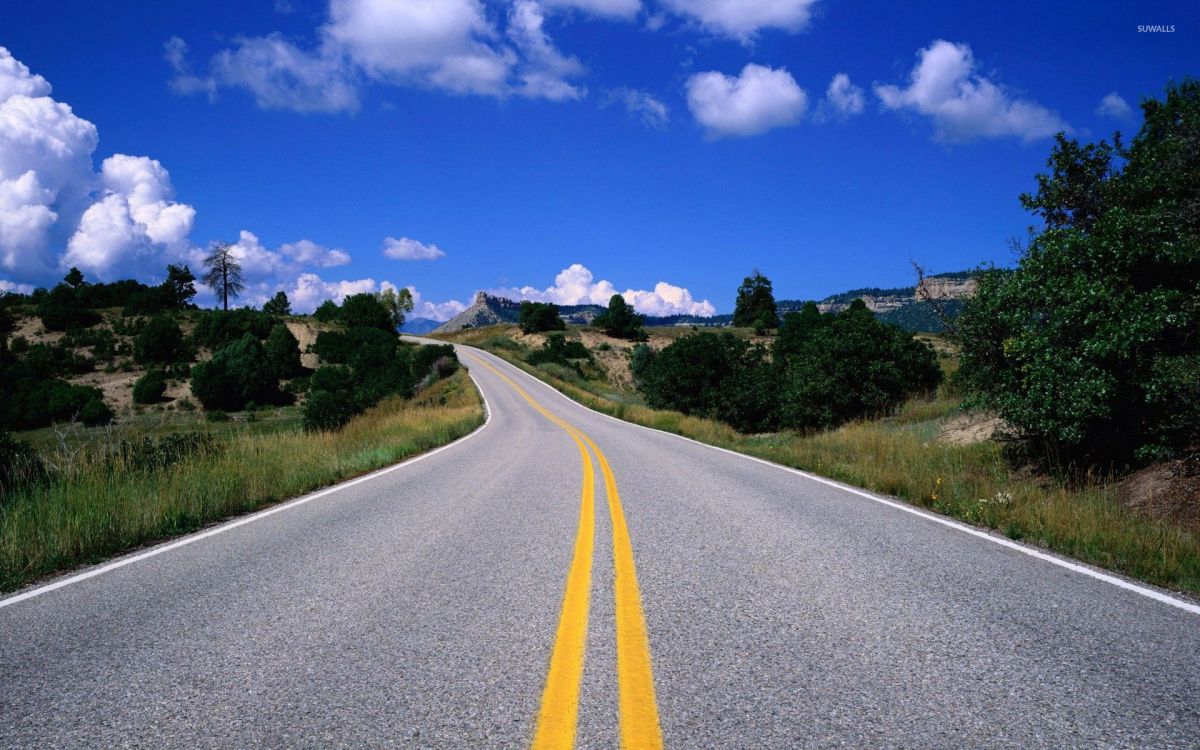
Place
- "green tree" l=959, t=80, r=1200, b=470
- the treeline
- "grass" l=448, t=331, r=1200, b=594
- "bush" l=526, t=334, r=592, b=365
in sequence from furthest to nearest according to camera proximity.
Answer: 1. "bush" l=526, t=334, r=592, b=365
2. the treeline
3. "green tree" l=959, t=80, r=1200, b=470
4. "grass" l=448, t=331, r=1200, b=594

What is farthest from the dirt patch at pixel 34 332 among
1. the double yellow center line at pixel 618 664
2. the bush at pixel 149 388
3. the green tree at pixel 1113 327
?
the green tree at pixel 1113 327

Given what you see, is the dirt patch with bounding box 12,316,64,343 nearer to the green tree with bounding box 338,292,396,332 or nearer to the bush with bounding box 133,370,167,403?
the bush with bounding box 133,370,167,403

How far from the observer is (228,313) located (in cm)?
6869

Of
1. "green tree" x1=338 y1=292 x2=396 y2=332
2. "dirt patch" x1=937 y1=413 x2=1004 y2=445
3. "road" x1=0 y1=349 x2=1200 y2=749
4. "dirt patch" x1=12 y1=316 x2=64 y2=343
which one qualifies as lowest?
"dirt patch" x1=937 y1=413 x2=1004 y2=445

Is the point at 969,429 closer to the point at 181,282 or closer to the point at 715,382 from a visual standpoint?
the point at 715,382

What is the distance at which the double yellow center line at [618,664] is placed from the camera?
7.98ft

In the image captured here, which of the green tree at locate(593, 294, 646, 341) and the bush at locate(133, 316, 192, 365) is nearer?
the bush at locate(133, 316, 192, 365)

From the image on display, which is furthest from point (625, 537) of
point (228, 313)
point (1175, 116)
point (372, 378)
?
point (228, 313)

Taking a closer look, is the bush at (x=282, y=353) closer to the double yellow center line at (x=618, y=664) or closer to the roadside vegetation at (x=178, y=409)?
the roadside vegetation at (x=178, y=409)

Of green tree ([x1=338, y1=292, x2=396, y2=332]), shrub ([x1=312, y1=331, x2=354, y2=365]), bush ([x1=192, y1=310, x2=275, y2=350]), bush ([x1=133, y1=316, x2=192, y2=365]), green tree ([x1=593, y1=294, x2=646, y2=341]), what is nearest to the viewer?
bush ([x1=133, y1=316, x2=192, y2=365])

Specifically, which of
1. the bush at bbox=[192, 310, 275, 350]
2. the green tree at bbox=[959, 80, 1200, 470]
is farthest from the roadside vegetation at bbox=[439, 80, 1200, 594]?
the bush at bbox=[192, 310, 275, 350]

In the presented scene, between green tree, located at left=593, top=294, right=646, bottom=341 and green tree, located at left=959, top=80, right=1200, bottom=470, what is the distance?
89.7 m

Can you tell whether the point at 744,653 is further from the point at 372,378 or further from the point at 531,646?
the point at 372,378

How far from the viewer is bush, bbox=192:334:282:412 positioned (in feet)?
168
